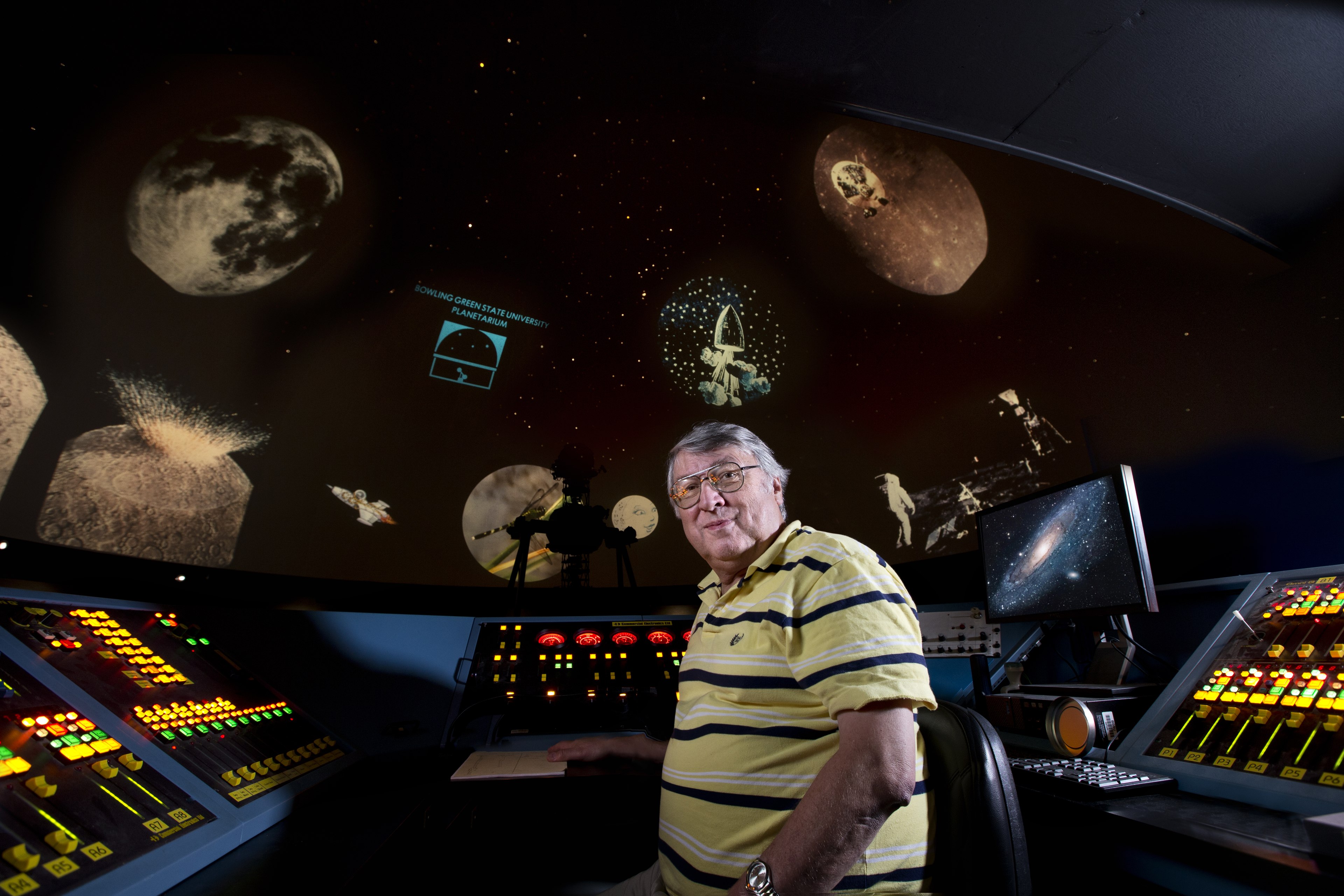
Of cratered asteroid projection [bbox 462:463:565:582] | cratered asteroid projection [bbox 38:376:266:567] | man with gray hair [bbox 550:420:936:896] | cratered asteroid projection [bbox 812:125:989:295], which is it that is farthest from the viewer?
cratered asteroid projection [bbox 462:463:565:582]

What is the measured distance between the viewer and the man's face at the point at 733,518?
4.00 ft

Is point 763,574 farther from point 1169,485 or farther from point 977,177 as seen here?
point 977,177

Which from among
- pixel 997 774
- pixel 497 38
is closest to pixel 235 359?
A: pixel 497 38

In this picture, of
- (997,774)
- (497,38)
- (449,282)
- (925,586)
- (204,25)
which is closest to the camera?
(997,774)

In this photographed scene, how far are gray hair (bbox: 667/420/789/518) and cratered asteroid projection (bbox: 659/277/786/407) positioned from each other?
6.72 ft

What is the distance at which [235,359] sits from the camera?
2680 millimetres

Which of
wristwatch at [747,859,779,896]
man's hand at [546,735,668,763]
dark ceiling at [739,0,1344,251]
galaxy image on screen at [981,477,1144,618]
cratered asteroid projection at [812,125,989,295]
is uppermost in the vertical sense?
cratered asteroid projection at [812,125,989,295]

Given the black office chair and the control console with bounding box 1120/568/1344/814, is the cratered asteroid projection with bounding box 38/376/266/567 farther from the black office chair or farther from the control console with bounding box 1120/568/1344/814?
the control console with bounding box 1120/568/1344/814

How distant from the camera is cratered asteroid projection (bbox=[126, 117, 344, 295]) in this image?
7.48 ft

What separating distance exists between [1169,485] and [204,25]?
374 centimetres

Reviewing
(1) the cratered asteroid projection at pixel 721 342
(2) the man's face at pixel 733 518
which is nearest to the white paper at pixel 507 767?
(2) the man's face at pixel 733 518

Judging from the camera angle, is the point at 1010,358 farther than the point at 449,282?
No

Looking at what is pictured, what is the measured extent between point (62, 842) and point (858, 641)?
1.09m

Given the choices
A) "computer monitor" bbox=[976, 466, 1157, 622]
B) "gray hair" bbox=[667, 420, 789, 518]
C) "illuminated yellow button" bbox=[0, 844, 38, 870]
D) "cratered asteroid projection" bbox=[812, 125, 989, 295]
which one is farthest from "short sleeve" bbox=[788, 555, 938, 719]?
"cratered asteroid projection" bbox=[812, 125, 989, 295]
